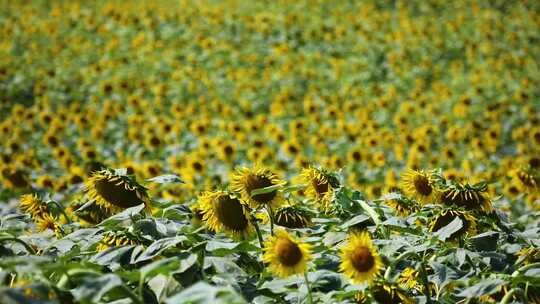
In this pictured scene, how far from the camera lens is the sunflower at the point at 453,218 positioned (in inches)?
81.4

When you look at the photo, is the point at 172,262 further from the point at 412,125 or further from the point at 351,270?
the point at 412,125

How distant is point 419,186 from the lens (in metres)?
2.37

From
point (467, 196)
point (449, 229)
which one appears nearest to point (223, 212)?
point (449, 229)

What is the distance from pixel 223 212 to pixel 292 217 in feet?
0.94

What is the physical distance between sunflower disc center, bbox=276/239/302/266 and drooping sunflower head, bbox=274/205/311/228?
57 cm

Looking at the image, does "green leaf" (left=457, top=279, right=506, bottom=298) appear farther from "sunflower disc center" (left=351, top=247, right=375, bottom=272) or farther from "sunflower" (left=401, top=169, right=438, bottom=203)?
"sunflower" (left=401, top=169, right=438, bottom=203)

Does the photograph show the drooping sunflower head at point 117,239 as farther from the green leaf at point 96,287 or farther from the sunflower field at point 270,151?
the green leaf at point 96,287

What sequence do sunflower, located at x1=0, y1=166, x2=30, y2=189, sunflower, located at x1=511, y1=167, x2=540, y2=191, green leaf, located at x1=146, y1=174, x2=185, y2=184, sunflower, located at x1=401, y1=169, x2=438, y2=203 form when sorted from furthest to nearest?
sunflower, located at x1=0, y1=166, x2=30, y2=189 < sunflower, located at x1=511, y1=167, x2=540, y2=191 < sunflower, located at x1=401, y1=169, x2=438, y2=203 < green leaf, located at x1=146, y1=174, x2=185, y2=184

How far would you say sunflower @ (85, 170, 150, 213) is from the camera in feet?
7.31

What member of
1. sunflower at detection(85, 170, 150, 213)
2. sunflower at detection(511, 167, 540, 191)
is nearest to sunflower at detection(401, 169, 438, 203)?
sunflower at detection(85, 170, 150, 213)

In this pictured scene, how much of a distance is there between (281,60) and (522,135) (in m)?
4.28

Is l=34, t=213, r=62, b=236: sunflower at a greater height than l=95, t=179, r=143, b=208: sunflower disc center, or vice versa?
l=95, t=179, r=143, b=208: sunflower disc center

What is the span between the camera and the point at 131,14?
1227 centimetres

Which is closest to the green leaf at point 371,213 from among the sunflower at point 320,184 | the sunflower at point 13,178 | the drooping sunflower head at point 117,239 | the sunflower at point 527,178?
the sunflower at point 320,184
